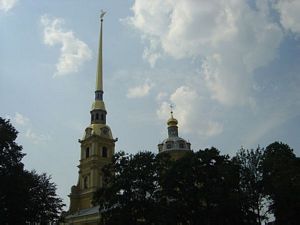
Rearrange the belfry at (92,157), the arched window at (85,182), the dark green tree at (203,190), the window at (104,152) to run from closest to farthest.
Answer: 1. the dark green tree at (203,190)
2. the belfry at (92,157)
3. the arched window at (85,182)
4. the window at (104,152)

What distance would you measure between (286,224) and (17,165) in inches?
1059

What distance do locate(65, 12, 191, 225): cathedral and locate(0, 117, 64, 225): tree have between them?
28.6 m

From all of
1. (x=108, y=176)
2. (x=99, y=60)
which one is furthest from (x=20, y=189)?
(x=99, y=60)

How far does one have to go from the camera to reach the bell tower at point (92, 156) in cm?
8094

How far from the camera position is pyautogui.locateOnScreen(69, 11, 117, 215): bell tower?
80.9m

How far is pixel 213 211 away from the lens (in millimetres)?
42438

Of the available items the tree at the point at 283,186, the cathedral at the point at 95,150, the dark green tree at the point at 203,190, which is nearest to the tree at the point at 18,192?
the dark green tree at the point at 203,190

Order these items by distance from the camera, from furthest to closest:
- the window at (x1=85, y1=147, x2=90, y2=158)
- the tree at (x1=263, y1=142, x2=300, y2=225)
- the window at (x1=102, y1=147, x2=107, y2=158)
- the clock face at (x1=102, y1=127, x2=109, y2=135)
→ the clock face at (x1=102, y1=127, x2=109, y2=135)
the window at (x1=85, y1=147, x2=90, y2=158)
the window at (x1=102, y1=147, x2=107, y2=158)
the tree at (x1=263, y1=142, x2=300, y2=225)

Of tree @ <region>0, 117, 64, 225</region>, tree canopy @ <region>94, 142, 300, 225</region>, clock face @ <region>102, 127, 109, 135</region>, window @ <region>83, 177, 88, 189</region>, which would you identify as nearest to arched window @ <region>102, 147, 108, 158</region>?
clock face @ <region>102, 127, 109, 135</region>

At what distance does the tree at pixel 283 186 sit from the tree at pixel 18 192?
22.0 m

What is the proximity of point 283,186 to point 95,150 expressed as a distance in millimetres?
45431

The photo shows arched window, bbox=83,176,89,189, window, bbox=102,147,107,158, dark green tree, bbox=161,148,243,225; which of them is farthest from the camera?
window, bbox=102,147,107,158

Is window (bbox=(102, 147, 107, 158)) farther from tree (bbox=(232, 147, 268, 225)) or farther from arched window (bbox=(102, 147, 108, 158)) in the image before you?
tree (bbox=(232, 147, 268, 225))

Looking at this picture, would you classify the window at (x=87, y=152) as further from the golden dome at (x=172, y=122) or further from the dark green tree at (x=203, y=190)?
the dark green tree at (x=203, y=190)
